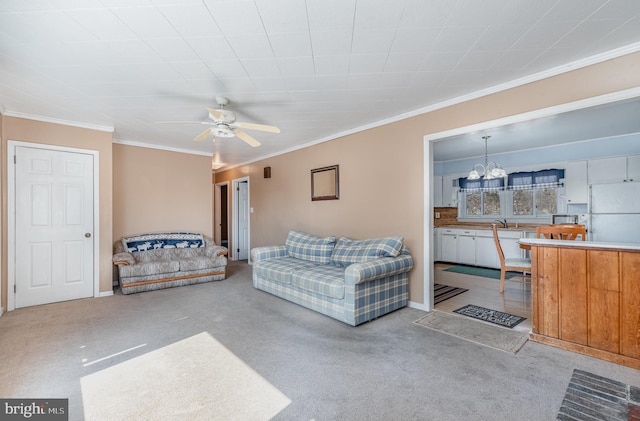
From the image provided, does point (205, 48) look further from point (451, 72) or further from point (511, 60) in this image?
point (511, 60)

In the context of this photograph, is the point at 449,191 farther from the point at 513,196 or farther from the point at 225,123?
the point at 225,123

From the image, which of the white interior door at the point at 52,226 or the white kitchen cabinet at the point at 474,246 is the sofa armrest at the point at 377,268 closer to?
the white kitchen cabinet at the point at 474,246

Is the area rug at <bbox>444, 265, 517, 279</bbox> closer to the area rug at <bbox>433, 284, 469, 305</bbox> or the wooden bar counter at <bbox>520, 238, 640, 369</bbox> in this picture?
the area rug at <bbox>433, 284, 469, 305</bbox>

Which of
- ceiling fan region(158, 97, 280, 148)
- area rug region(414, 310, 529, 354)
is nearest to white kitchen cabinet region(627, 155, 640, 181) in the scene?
area rug region(414, 310, 529, 354)

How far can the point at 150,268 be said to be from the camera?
4.52 m

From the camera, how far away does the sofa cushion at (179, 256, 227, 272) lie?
484 cm

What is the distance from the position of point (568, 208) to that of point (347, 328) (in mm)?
5233

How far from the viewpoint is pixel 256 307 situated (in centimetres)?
371

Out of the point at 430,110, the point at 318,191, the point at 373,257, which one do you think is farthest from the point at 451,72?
the point at 318,191

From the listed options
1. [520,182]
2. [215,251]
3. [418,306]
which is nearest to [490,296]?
[418,306]

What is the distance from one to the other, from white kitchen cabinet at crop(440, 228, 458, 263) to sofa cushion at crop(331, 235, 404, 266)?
140 inches

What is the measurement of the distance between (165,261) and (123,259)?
0.58m

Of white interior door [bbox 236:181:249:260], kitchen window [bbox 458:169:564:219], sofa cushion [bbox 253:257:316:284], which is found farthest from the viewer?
white interior door [bbox 236:181:249:260]

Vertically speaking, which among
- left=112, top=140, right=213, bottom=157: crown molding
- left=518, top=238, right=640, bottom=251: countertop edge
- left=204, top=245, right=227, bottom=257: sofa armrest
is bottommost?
left=204, top=245, right=227, bottom=257: sofa armrest
